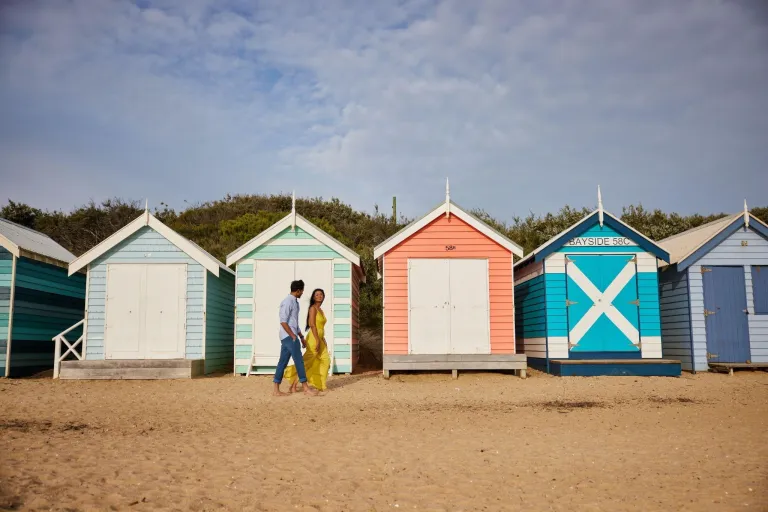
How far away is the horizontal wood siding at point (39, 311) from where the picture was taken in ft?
41.7

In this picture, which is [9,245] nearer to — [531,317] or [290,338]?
[290,338]

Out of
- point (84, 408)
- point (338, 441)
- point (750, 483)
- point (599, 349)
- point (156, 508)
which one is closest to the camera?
point (156, 508)

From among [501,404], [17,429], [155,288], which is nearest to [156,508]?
[17,429]

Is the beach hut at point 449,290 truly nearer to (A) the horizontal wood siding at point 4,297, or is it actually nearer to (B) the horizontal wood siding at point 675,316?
(B) the horizontal wood siding at point 675,316

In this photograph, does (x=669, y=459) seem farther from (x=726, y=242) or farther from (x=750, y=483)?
(x=726, y=242)

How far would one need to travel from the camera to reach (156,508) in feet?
14.3

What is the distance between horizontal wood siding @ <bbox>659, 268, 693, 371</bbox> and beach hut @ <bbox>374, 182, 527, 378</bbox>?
394cm

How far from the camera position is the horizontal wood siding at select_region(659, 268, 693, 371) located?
44.0ft

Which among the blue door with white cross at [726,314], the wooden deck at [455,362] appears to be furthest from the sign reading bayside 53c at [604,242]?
the wooden deck at [455,362]

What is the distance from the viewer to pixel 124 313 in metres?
12.9

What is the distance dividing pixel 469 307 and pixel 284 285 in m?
4.01

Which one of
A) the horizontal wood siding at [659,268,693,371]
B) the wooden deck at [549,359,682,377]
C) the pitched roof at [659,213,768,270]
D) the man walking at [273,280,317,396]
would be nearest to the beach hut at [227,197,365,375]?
the man walking at [273,280,317,396]

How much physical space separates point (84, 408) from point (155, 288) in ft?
15.1

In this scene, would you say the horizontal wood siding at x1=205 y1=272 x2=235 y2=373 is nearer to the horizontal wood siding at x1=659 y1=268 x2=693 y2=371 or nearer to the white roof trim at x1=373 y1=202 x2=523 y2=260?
the white roof trim at x1=373 y1=202 x2=523 y2=260
